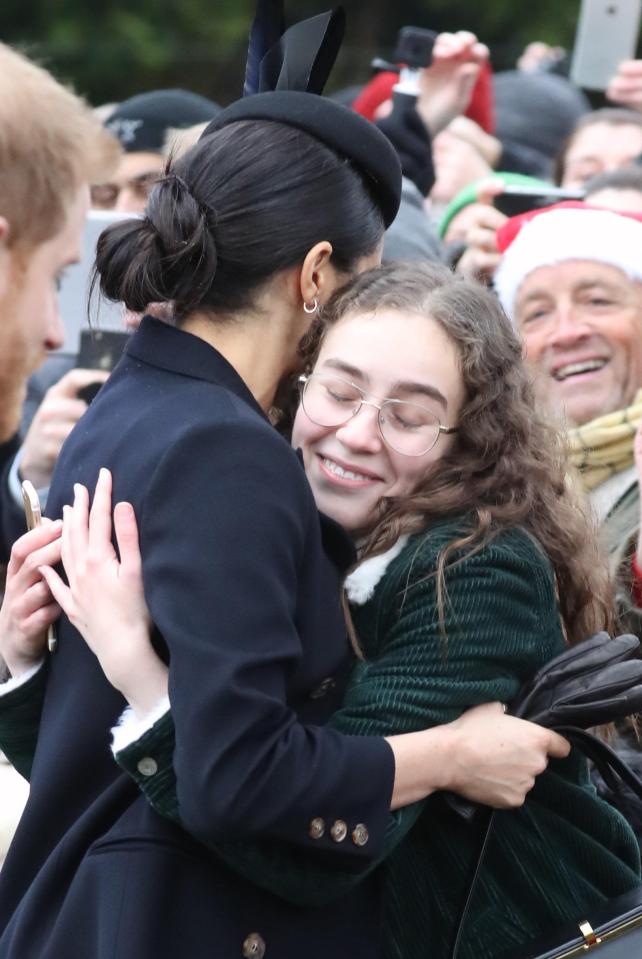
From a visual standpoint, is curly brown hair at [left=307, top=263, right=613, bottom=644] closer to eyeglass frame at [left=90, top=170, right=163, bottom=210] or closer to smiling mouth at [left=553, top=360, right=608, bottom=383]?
smiling mouth at [left=553, top=360, right=608, bottom=383]

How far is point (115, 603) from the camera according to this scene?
6.03 feet

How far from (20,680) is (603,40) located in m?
5.02

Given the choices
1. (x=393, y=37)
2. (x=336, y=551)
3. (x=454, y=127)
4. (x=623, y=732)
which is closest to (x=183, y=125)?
(x=454, y=127)

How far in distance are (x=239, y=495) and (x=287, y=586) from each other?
0.42 ft

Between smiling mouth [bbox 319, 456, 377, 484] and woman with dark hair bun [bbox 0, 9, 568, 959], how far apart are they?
0.17 metres

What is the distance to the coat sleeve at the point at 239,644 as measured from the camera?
1695 mm

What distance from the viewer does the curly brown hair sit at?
2145 mm

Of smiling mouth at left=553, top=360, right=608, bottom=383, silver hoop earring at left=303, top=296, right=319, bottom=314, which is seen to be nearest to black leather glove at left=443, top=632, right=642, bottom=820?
silver hoop earring at left=303, top=296, right=319, bottom=314

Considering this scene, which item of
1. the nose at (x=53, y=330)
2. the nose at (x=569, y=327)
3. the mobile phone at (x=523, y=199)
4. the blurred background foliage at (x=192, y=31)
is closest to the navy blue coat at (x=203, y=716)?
the nose at (x=53, y=330)

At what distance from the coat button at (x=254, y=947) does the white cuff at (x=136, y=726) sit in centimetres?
31

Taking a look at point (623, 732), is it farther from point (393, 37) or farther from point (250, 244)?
point (393, 37)

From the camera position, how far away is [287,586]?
1790mm

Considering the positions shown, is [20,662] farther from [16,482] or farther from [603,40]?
[603,40]

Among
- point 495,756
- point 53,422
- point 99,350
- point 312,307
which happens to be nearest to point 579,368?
point 99,350
